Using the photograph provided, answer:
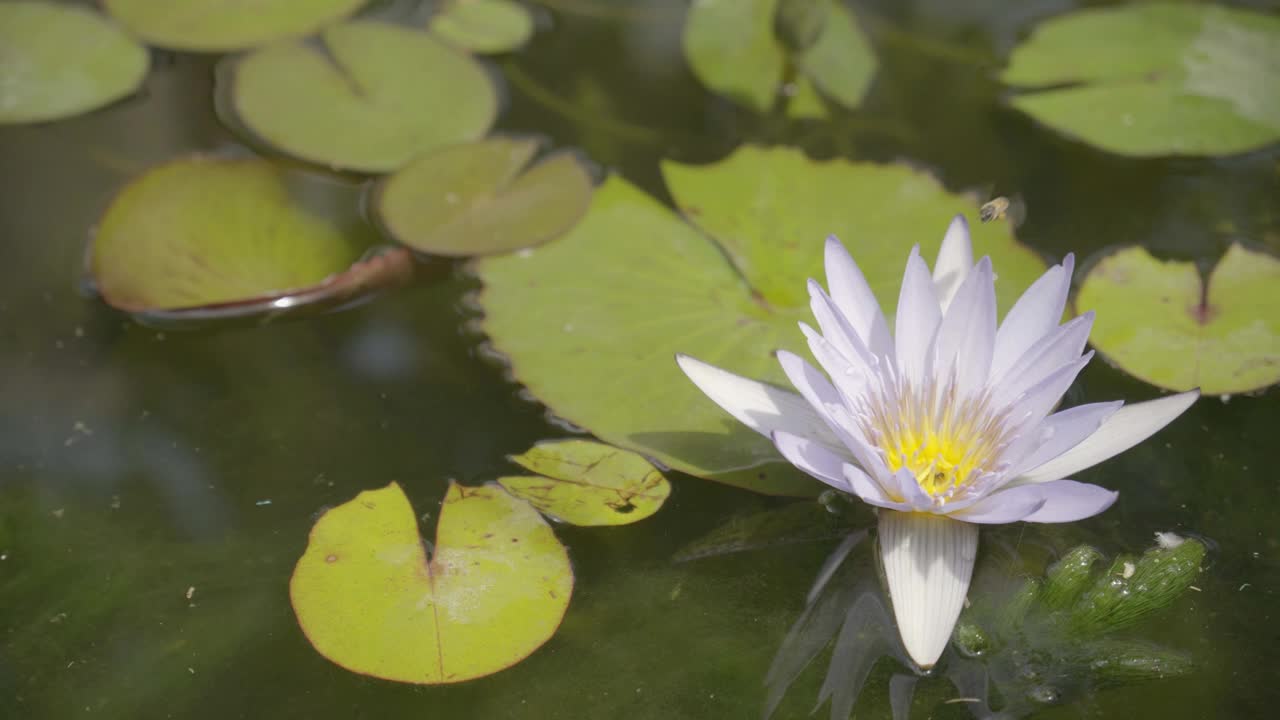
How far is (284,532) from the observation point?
2.03 metres

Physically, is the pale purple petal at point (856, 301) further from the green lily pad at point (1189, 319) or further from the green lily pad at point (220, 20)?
the green lily pad at point (220, 20)

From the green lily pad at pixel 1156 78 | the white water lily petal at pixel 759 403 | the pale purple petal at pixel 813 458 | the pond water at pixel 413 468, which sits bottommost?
the pond water at pixel 413 468

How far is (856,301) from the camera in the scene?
6.26 feet

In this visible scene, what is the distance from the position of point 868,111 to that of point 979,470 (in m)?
1.61

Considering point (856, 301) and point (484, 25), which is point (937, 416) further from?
point (484, 25)

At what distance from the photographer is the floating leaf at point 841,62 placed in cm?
314

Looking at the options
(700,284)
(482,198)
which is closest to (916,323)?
(700,284)

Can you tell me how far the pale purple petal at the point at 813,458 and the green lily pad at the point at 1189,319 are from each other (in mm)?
870

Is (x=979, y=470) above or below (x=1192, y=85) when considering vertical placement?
below

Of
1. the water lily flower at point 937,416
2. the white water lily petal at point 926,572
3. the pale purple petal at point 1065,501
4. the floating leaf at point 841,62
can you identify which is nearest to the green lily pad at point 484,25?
the floating leaf at point 841,62

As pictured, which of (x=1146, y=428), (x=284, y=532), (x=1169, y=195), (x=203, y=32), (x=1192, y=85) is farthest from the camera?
(x=203, y=32)

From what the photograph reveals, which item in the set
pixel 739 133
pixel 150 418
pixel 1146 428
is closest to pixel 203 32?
pixel 150 418

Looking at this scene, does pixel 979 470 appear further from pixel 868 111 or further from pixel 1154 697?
pixel 868 111

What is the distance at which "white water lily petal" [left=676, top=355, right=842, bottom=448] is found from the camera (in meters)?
1.90
